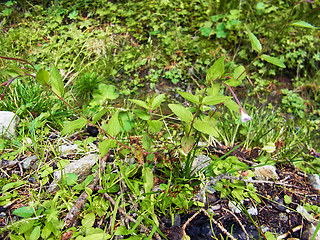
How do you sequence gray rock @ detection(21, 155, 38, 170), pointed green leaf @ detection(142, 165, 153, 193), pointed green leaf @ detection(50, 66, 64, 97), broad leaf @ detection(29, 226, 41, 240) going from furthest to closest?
gray rock @ detection(21, 155, 38, 170) < pointed green leaf @ detection(142, 165, 153, 193) < broad leaf @ detection(29, 226, 41, 240) < pointed green leaf @ detection(50, 66, 64, 97)

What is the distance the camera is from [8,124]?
6.01 feet

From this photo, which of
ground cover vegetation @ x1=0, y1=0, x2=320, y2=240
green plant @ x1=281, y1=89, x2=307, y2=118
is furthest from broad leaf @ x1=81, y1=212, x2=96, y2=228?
green plant @ x1=281, y1=89, x2=307, y2=118

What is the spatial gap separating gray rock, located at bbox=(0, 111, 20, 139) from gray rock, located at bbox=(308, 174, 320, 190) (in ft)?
7.65

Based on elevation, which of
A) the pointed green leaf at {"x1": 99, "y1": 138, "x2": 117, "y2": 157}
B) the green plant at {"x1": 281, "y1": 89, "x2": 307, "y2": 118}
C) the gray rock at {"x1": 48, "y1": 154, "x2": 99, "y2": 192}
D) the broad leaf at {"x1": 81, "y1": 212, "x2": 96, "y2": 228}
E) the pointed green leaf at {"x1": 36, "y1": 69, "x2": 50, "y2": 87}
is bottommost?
the green plant at {"x1": 281, "y1": 89, "x2": 307, "y2": 118}

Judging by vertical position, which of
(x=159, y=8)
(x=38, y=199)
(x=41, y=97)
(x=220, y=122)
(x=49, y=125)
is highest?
(x=159, y=8)

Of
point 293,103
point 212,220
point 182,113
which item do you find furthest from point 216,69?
point 293,103

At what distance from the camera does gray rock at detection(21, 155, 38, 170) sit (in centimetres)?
167

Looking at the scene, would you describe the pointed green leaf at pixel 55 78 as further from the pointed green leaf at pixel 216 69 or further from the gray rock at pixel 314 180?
the gray rock at pixel 314 180

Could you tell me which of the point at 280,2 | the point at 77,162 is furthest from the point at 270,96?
the point at 77,162

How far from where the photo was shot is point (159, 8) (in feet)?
11.5

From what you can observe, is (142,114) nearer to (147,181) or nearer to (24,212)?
(147,181)

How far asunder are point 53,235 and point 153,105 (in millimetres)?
900

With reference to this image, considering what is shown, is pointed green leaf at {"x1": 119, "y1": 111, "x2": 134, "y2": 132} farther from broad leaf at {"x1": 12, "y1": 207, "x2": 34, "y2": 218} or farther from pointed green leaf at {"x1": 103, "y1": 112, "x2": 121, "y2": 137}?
broad leaf at {"x1": 12, "y1": 207, "x2": 34, "y2": 218}

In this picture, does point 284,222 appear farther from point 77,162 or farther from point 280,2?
point 280,2
